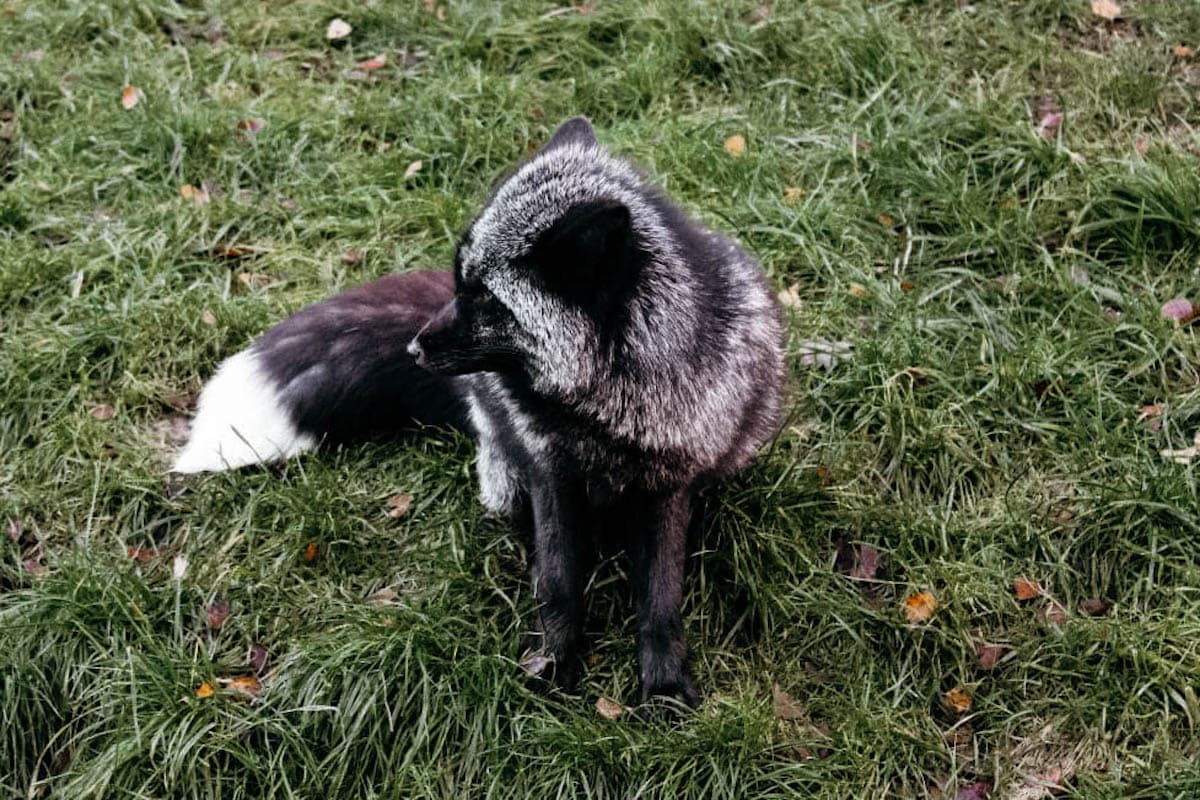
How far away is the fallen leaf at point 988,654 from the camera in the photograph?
3639 mm

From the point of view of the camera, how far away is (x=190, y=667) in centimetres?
362

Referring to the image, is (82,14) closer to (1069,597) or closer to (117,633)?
(117,633)

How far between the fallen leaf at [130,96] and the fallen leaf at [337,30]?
3.37ft

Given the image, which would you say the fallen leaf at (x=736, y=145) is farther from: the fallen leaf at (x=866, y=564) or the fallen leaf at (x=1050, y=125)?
the fallen leaf at (x=866, y=564)

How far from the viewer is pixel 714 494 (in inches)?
158

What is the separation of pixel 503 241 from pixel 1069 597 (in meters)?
2.17

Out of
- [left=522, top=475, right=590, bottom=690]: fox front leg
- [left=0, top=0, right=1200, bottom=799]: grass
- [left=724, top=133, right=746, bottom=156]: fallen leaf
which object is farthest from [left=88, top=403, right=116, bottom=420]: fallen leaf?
[left=724, top=133, right=746, bottom=156]: fallen leaf

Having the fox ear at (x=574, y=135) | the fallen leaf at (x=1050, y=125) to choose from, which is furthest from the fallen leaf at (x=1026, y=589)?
the fallen leaf at (x=1050, y=125)

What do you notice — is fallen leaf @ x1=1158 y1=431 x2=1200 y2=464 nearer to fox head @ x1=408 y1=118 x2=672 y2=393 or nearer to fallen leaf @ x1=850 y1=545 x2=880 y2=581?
fallen leaf @ x1=850 y1=545 x2=880 y2=581

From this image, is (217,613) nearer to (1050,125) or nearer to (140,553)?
(140,553)

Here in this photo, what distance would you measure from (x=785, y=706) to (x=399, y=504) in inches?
60.2

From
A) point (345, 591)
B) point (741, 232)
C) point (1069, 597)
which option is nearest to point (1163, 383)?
point (1069, 597)

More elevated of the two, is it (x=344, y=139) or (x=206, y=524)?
(x=344, y=139)

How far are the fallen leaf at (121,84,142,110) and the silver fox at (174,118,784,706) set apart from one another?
2.05m
